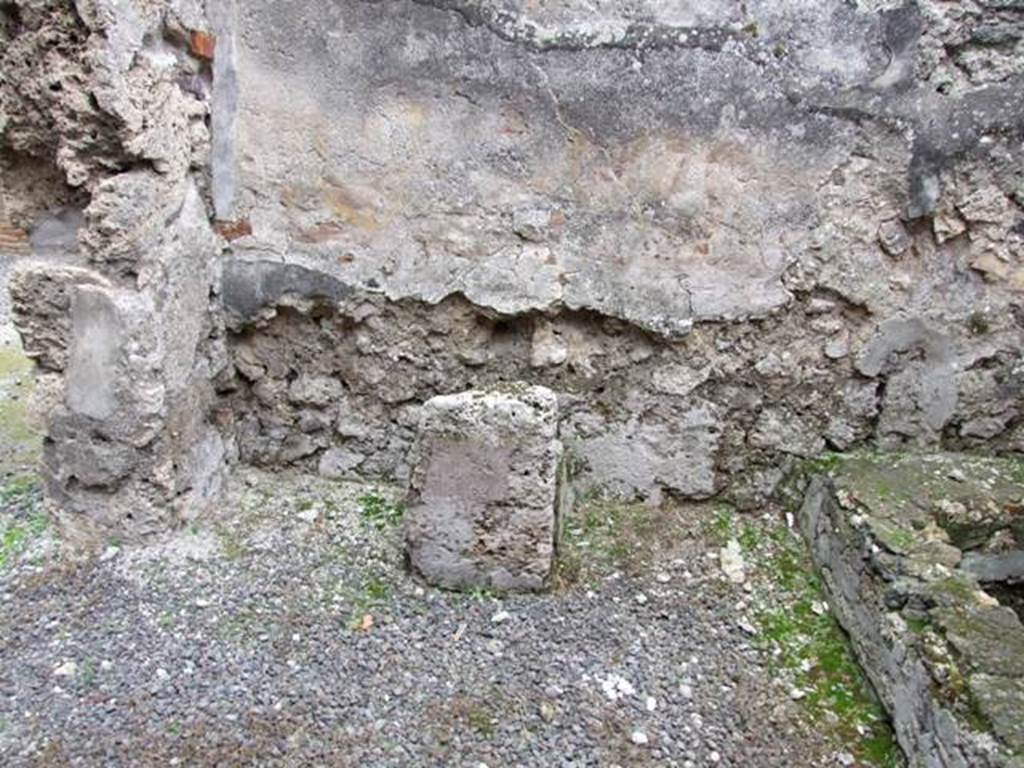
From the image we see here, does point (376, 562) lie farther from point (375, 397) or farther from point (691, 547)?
point (691, 547)

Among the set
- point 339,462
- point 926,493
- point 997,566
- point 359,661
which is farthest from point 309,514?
point 997,566

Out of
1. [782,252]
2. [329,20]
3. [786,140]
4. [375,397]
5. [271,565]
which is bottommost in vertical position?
[271,565]

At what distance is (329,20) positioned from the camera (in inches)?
105

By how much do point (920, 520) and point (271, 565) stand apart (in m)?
2.06

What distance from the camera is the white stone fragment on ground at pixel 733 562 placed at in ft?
8.91

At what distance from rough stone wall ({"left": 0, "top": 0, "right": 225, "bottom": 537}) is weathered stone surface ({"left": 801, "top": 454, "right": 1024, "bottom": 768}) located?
2166 mm

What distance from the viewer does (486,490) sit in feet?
8.09

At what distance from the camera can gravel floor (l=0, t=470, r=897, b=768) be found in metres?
2.02

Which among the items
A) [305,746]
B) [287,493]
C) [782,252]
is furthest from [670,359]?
[305,746]

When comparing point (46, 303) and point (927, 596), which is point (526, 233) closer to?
point (46, 303)

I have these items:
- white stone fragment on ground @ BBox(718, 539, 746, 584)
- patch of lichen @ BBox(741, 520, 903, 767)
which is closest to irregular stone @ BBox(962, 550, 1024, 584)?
patch of lichen @ BBox(741, 520, 903, 767)

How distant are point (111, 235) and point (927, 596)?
2522 millimetres

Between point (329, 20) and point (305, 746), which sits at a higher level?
point (329, 20)

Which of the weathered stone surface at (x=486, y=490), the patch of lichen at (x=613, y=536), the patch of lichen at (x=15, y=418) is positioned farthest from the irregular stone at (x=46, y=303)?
the patch of lichen at (x=613, y=536)
